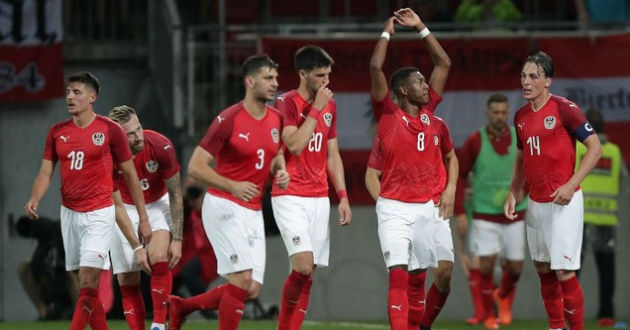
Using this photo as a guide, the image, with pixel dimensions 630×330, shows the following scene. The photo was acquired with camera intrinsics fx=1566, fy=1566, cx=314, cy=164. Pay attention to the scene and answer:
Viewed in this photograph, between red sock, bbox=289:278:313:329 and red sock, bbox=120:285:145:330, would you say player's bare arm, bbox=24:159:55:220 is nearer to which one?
red sock, bbox=120:285:145:330

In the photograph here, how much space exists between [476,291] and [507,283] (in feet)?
1.25

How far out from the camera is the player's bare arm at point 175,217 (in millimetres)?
13281

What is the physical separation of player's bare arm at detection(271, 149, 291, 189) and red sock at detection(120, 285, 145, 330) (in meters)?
2.08

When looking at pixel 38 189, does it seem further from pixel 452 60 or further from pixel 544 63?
pixel 452 60

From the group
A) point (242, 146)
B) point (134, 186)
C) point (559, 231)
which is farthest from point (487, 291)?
point (242, 146)

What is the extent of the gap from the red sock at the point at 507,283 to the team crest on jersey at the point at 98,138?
18.7 feet

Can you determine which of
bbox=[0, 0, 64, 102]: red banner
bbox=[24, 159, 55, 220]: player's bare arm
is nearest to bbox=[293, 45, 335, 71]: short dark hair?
bbox=[24, 159, 55, 220]: player's bare arm

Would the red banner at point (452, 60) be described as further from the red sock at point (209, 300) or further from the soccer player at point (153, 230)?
the red sock at point (209, 300)

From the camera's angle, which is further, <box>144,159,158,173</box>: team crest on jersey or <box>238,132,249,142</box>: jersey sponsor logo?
<box>144,159,158,173</box>: team crest on jersey

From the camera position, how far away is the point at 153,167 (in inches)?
536

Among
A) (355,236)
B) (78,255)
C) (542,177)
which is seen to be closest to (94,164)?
(78,255)

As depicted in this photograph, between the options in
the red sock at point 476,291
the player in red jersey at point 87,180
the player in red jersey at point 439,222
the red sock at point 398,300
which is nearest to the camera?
the red sock at point 398,300

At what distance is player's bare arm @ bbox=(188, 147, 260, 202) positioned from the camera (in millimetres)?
11445

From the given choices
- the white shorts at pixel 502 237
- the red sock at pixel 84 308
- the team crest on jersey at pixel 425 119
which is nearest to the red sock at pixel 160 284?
the red sock at pixel 84 308
